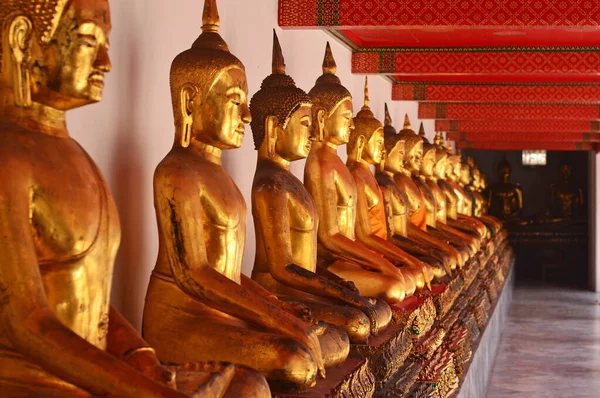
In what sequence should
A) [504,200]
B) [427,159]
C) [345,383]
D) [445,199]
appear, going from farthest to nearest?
[504,200]
[445,199]
[427,159]
[345,383]

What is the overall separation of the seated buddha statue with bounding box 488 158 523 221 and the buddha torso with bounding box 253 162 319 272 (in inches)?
666

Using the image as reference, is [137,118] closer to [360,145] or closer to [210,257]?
[210,257]

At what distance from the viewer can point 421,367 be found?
5.47m

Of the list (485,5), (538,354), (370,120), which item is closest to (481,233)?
(538,354)

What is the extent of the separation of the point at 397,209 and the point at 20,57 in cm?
529

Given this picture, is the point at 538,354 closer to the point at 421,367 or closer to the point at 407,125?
→ the point at 407,125

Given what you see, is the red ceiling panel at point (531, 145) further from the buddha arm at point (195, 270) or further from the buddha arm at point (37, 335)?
the buddha arm at point (37, 335)

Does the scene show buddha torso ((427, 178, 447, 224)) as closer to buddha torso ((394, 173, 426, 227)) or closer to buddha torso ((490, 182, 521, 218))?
buddha torso ((394, 173, 426, 227))

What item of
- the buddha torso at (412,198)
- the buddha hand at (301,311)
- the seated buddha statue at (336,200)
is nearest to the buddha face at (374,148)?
the seated buddha statue at (336,200)

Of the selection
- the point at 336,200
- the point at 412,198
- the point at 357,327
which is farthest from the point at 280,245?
the point at 412,198

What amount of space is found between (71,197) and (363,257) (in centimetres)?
319

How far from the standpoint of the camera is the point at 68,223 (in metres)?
2.73

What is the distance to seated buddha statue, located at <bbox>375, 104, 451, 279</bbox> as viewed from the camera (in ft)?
24.5

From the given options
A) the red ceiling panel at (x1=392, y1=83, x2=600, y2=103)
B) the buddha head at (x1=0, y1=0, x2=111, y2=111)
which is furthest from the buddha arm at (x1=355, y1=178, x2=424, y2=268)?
the red ceiling panel at (x1=392, y1=83, x2=600, y2=103)
